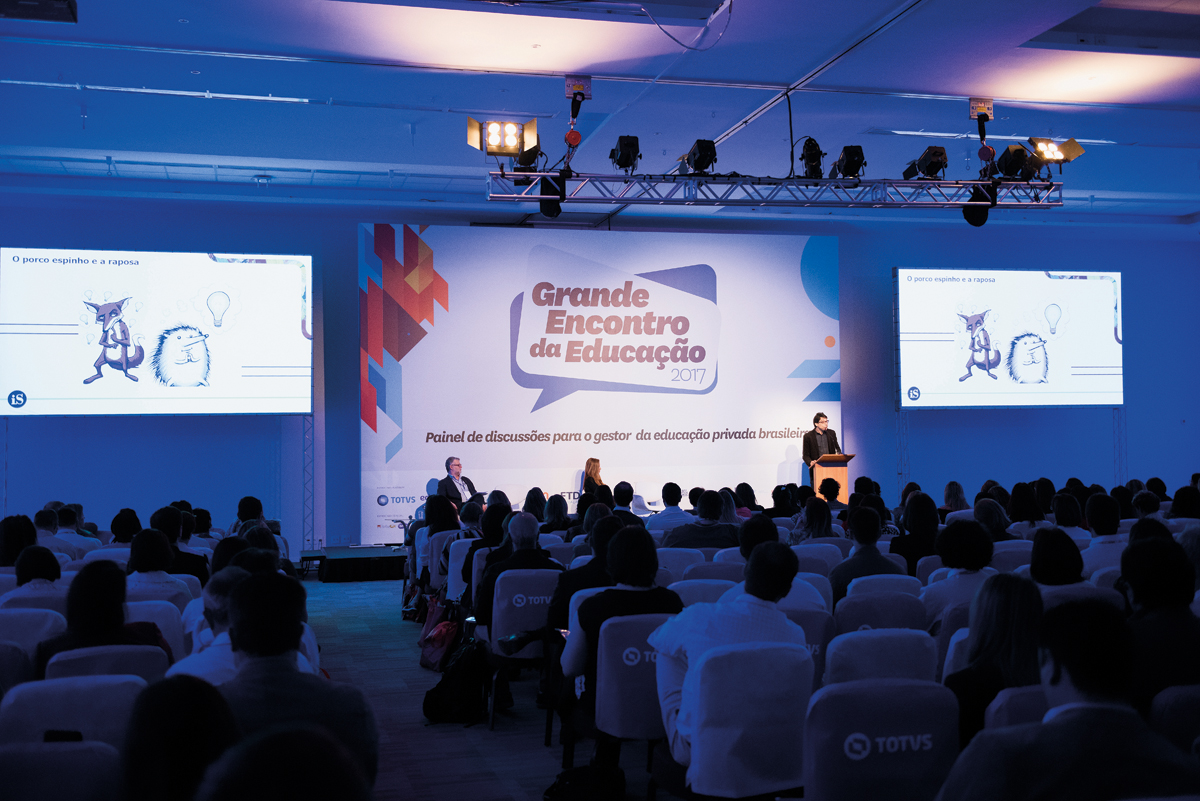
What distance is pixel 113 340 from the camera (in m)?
10.8

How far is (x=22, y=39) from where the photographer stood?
706cm

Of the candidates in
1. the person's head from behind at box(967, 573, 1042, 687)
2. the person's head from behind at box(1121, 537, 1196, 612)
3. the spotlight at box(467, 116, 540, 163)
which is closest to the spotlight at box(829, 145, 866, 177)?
the spotlight at box(467, 116, 540, 163)

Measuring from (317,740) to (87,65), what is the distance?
8.15 metres

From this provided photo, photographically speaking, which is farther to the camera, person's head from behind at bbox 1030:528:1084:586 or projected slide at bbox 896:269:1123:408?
projected slide at bbox 896:269:1123:408

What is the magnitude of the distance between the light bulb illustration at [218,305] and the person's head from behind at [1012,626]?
10091mm

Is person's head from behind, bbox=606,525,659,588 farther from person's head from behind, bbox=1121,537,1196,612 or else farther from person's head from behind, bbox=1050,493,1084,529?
person's head from behind, bbox=1050,493,1084,529

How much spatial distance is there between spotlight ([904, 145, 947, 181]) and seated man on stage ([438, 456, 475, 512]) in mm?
5742

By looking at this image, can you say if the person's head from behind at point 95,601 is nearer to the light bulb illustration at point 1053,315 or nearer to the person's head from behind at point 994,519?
the person's head from behind at point 994,519

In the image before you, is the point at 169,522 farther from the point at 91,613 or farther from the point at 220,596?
the point at 220,596

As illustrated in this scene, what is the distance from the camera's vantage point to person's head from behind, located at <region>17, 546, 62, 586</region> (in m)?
4.20

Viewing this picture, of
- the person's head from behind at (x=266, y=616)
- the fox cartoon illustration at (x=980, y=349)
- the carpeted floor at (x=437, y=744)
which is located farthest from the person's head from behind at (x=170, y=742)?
the fox cartoon illustration at (x=980, y=349)

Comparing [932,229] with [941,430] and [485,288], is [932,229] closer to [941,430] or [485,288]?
[941,430]

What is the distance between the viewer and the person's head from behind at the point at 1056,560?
11.6 ft

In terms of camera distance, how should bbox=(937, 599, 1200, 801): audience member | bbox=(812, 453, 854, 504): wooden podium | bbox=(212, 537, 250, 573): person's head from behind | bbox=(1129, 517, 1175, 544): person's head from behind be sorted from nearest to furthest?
bbox=(937, 599, 1200, 801): audience member, bbox=(1129, 517, 1175, 544): person's head from behind, bbox=(212, 537, 250, 573): person's head from behind, bbox=(812, 453, 854, 504): wooden podium
